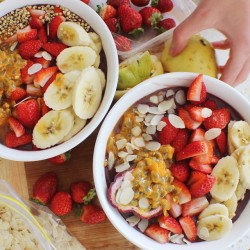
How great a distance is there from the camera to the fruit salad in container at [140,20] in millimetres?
1363

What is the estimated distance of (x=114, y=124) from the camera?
1178mm

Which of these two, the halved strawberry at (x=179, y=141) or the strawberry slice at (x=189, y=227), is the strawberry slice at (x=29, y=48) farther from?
the strawberry slice at (x=189, y=227)

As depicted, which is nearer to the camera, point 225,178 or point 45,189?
point 225,178

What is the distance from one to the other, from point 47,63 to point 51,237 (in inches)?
16.5

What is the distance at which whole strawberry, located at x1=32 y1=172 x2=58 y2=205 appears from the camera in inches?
49.9

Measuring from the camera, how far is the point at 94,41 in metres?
1.23

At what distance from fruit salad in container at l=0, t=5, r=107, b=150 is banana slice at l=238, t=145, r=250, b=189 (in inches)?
13.8

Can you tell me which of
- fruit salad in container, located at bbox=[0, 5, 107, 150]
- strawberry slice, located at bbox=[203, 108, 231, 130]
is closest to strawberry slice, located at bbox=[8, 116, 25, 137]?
fruit salad in container, located at bbox=[0, 5, 107, 150]

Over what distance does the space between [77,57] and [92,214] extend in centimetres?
38

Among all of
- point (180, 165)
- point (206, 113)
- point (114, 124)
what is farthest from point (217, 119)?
point (114, 124)

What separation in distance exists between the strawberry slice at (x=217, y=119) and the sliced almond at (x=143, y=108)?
0.14 m

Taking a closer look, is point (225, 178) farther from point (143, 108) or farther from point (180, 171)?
point (143, 108)

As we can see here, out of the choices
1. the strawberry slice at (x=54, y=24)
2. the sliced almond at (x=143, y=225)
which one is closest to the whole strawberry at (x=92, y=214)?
the sliced almond at (x=143, y=225)

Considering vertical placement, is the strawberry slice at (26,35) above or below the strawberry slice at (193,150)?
above
